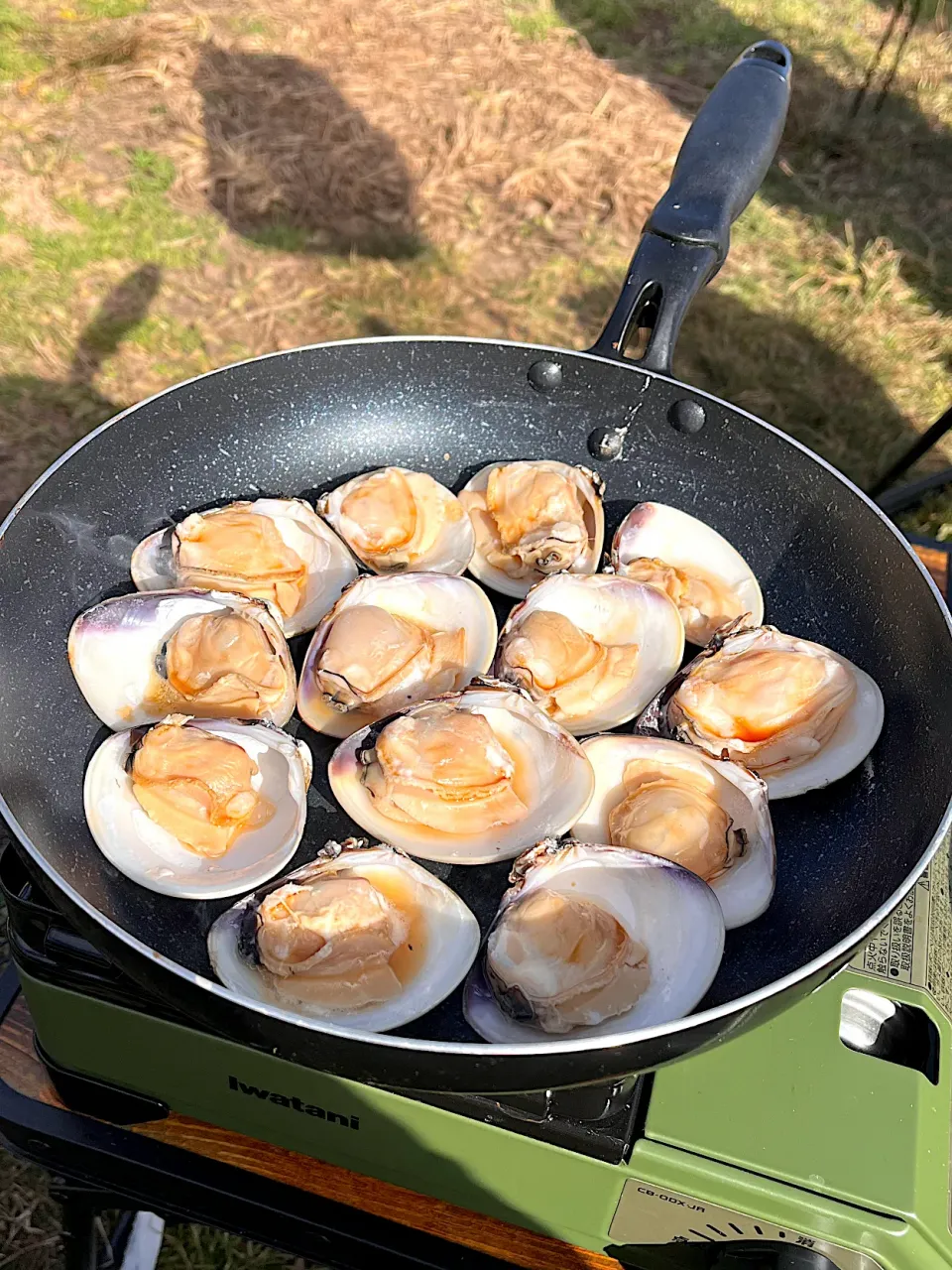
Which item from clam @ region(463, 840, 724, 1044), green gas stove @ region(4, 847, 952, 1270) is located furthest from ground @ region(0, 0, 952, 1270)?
clam @ region(463, 840, 724, 1044)

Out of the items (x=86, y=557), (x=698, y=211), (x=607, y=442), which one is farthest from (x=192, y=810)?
(x=698, y=211)

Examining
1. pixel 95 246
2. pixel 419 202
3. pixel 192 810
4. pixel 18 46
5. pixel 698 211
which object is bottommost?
pixel 95 246

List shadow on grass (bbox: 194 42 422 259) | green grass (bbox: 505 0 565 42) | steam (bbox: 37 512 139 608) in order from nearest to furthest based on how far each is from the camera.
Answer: steam (bbox: 37 512 139 608)
shadow on grass (bbox: 194 42 422 259)
green grass (bbox: 505 0 565 42)

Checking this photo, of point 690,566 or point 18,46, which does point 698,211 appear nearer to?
point 690,566

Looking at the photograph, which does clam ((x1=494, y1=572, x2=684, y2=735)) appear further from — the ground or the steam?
the ground

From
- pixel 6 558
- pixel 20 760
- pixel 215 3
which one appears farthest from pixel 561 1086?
pixel 215 3

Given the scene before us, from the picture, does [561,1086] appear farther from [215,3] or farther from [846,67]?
[846,67]
